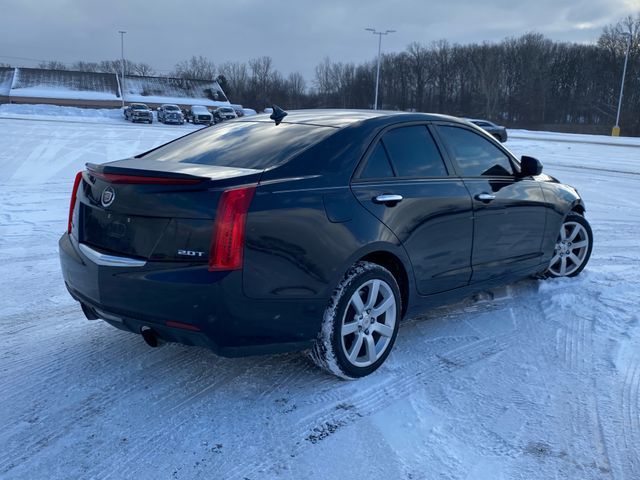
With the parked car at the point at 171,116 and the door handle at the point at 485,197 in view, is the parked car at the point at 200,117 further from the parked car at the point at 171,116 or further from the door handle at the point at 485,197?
the door handle at the point at 485,197

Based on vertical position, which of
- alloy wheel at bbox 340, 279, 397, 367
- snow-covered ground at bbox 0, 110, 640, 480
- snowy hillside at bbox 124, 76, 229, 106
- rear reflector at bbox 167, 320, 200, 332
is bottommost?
snow-covered ground at bbox 0, 110, 640, 480

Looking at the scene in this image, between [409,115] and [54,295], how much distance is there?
3.36 m

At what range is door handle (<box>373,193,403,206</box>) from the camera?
358 centimetres

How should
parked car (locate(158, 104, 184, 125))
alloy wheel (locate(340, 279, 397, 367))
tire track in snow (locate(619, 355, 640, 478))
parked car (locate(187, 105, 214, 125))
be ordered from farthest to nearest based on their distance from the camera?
parked car (locate(187, 105, 214, 125)) < parked car (locate(158, 104, 184, 125)) < alloy wheel (locate(340, 279, 397, 367)) < tire track in snow (locate(619, 355, 640, 478))

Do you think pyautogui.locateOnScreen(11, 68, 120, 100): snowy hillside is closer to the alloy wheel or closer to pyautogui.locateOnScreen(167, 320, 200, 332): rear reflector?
the alloy wheel

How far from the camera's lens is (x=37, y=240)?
669cm

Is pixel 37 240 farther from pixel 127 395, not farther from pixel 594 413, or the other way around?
pixel 594 413

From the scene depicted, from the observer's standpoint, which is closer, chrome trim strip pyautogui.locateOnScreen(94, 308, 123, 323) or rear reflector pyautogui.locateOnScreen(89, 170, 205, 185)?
rear reflector pyautogui.locateOnScreen(89, 170, 205, 185)

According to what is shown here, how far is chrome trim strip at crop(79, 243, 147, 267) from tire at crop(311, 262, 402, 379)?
1.12m

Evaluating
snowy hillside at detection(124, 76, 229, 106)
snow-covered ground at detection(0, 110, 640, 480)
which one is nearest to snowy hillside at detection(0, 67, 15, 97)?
snowy hillside at detection(124, 76, 229, 106)

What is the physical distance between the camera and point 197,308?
2930mm

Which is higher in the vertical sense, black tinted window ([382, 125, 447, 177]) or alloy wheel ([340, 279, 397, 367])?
black tinted window ([382, 125, 447, 177])

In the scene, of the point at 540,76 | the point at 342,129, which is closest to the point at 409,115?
the point at 342,129

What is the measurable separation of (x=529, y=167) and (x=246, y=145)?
2.59m
